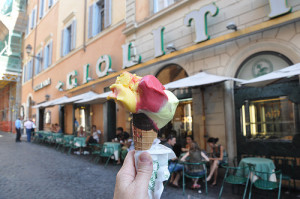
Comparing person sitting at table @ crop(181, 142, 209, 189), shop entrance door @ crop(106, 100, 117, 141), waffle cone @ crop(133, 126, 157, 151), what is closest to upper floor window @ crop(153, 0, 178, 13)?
shop entrance door @ crop(106, 100, 117, 141)

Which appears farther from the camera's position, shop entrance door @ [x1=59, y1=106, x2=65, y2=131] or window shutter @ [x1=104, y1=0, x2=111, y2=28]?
shop entrance door @ [x1=59, y1=106, x2=65, y2=131]

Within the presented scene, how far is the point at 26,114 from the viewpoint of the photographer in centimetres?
2261

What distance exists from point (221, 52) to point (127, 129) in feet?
17.5

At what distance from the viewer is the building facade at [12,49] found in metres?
22.1

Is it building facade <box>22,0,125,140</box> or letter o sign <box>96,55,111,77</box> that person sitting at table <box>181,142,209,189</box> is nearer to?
building facade <box>22,0,125,140</box>

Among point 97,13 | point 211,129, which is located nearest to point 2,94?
point 97,13

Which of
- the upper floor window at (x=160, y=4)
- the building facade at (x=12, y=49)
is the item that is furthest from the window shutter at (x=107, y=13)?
the building facade at (x=12, y=49)

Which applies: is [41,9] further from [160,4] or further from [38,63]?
[160,4]

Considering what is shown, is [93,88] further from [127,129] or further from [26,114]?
[26,114]

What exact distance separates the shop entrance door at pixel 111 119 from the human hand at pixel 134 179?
9.90 m

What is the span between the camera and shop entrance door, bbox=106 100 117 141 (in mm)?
11109

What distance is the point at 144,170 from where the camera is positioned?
1.28m

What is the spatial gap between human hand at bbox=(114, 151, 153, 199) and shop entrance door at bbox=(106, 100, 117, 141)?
9.90 m

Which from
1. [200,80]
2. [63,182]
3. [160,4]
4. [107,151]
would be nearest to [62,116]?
[107,151]
